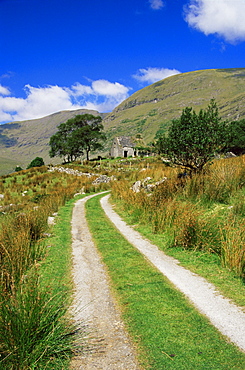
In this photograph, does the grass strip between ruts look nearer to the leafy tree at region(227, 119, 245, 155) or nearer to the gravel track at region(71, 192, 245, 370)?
the gravel track at region(71, 192, 245, 370)

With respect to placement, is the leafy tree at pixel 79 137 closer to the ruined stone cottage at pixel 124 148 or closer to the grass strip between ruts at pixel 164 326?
the ruined stone cottage at pixel 124 148

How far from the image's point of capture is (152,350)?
341cm

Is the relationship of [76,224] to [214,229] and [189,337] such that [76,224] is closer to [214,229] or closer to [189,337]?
[214,229]

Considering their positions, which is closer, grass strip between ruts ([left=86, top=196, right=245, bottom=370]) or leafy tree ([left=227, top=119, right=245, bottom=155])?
grass strip between ruts ([left=86, top=196, right=245, bottom=370])

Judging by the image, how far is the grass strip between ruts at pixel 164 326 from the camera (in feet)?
10.5

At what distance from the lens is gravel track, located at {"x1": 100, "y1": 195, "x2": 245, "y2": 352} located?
379 cm

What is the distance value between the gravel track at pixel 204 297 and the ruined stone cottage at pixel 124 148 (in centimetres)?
5341

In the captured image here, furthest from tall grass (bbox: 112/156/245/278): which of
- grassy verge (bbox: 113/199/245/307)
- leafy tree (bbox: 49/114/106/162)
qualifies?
leafy tree (bbox: 49/114/106/162)

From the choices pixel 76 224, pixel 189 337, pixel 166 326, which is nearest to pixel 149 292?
pixel 166 326

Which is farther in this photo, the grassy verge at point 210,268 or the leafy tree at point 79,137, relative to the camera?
the leafy tree at point 79,137

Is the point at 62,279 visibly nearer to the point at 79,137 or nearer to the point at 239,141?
the point at 239,141

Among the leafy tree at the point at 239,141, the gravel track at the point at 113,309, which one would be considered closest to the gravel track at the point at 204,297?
the gravel track at the point at 113,309

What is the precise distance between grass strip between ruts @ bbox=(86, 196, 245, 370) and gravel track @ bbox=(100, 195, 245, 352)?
5.6 inches

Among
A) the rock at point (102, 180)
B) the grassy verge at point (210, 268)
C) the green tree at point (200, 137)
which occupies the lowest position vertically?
the grassy verge at point (210, 268)
